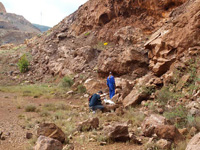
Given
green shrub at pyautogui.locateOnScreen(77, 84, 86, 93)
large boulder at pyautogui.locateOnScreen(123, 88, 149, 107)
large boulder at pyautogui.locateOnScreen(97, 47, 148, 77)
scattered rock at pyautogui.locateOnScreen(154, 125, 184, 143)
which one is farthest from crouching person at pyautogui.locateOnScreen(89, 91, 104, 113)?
large boulder at pyautogui.locateOnScreen(97, 47, 148, 77)

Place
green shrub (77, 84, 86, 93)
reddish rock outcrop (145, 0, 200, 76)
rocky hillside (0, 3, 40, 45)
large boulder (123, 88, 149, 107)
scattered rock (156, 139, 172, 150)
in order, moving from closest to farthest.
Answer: scattered rock (156, 139, 172, 150)
large boulder (123, 88, 149, 107)
reddish rock outcrop (145, 0, 200, 76)
green shrub (77, 84, 86, 93)
rocky hillside (0, 3, 40, 45)

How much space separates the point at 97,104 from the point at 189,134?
12.6 feet

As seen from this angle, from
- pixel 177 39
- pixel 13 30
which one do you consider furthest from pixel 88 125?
pixel 13 30

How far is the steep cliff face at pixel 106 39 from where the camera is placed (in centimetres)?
1190

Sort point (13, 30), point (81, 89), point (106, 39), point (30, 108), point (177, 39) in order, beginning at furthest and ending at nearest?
point (13, 30), point (106, 39), point (81, 89), point (177, 39), point (30, 108)

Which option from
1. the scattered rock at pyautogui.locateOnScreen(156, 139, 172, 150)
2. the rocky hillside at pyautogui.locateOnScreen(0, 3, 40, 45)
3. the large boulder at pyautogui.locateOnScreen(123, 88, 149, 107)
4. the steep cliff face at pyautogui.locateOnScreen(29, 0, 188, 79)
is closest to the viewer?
the scattered rock at pyautogui.locateOnScreen(156, 139, 172, 150)

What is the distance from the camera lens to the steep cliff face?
39.0 ft

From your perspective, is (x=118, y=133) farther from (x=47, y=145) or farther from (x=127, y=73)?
(x=127, y=73)

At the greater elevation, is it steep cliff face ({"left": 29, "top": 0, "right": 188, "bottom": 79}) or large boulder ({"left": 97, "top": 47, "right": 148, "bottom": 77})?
steep cliff face ({"left": 29, "top": 0, "right": 188, "bottom": 79})

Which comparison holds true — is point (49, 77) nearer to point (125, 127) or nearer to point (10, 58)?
point (10, 58)

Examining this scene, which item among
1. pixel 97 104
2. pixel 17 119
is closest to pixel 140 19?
pixel 97 104

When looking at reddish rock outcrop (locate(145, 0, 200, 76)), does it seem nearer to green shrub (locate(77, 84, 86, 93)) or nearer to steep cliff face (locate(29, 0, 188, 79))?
steep cliff face (locate(29, 0, 188, 79))

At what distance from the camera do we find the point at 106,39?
1698 cm

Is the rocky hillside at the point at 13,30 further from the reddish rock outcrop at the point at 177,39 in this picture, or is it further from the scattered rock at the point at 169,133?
the scattered rock at the point at 169,133
